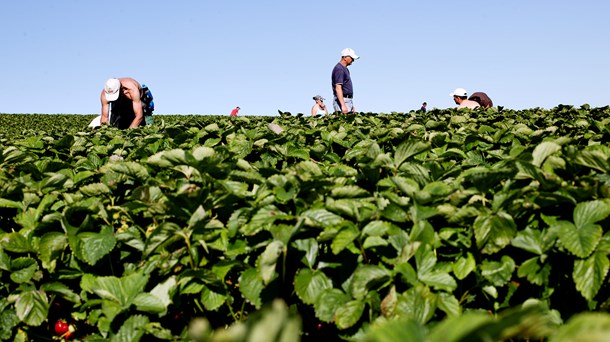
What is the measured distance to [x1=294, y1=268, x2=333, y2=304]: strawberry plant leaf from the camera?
187cm

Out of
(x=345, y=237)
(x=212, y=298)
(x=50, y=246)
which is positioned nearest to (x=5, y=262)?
(x=50, y=246)

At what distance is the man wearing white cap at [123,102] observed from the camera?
8336 millimetres

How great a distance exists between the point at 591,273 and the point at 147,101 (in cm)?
865

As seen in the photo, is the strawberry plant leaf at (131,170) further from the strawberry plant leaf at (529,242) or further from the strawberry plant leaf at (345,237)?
the strawberry plant leaf at (529,242)

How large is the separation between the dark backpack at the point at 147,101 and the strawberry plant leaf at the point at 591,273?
832 centimetres

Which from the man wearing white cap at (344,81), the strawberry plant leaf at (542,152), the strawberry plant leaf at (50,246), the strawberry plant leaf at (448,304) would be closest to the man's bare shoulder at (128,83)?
the man wearing white cap at (344,81)

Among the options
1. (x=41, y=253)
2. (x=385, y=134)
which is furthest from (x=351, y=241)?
(x=385, y=134)

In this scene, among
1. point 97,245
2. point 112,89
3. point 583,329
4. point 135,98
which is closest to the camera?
point 583,329

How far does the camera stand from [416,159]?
9.98ft

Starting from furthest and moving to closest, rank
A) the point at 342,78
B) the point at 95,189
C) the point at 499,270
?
the point at 342,78, the point at 95,189, the point at 499,270

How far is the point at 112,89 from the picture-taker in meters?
8.30

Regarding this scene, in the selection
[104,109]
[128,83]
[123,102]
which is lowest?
[104,109]

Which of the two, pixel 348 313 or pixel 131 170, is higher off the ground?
pixel 131 170

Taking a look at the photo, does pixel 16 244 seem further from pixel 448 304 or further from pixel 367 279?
pixel 448 304
